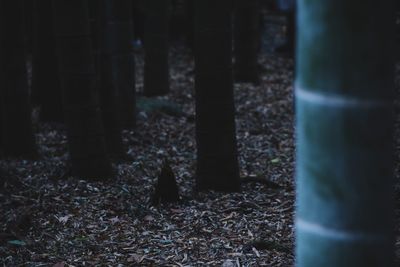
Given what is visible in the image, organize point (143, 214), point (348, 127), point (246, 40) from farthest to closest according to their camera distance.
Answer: point (246, 40) < point (143, 214) < point (348, 127)

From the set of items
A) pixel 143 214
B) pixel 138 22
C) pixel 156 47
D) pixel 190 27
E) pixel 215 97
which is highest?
pixel 138 22

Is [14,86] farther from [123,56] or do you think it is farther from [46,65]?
[123,56]

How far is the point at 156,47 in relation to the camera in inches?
388

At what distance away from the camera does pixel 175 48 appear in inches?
597

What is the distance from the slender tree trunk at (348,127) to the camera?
108 centimetres

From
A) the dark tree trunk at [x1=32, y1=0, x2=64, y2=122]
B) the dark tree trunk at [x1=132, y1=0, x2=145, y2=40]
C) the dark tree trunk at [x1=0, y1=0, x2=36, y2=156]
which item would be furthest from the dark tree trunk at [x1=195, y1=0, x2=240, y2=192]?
the dark tree trunk at [x1=132, y1=0, x2=145, y2=40]

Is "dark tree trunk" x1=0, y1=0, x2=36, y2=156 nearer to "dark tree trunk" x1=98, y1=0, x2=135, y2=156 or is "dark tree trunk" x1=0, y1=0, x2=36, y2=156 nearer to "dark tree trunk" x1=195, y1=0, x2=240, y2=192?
"dark tree trunk" x1=98, y1=0, x2=135, y2=156

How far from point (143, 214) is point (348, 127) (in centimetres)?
355

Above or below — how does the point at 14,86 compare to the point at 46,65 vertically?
below

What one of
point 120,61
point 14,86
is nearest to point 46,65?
point 120,61

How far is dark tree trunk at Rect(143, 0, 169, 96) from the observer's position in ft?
32.0

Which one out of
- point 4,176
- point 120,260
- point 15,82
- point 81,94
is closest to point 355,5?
point 120,260

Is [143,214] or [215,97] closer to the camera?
[143,214]

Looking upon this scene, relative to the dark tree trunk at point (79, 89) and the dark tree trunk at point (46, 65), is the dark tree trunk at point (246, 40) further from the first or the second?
the dark tree trunk at point (79, 89)
